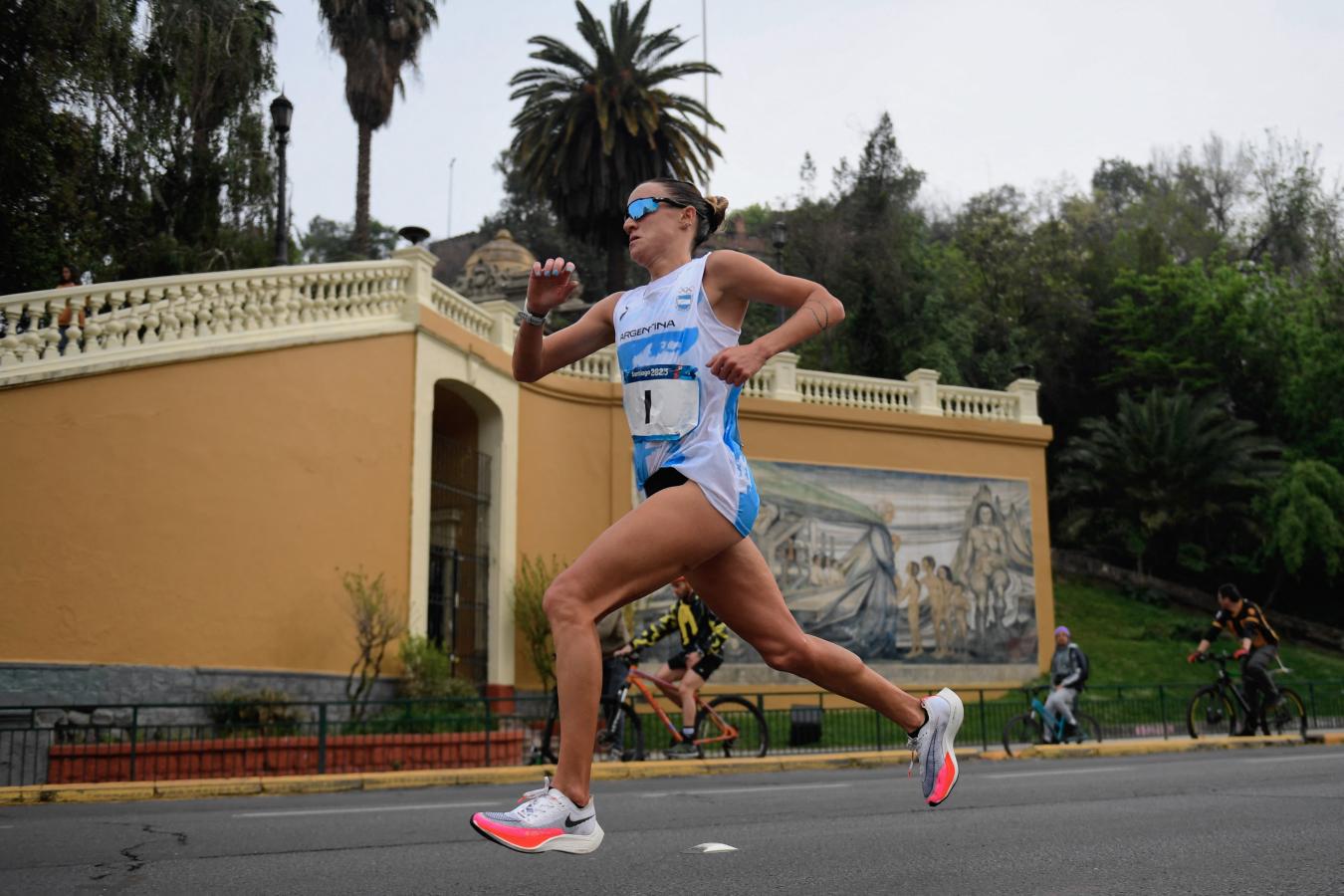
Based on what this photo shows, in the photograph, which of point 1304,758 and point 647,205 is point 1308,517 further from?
Result: point 647,205

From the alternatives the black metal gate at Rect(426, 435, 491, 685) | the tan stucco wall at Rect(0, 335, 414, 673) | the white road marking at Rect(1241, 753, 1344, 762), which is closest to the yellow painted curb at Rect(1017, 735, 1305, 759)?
the white road marking at Rect(1241, 753, 1344, 762)

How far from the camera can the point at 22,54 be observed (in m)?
19.7

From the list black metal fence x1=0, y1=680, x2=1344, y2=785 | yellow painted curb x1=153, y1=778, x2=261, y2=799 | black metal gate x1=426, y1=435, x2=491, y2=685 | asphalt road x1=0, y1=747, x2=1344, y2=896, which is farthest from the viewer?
black metal gate x1=426, y1=435, x2=491, y2=685

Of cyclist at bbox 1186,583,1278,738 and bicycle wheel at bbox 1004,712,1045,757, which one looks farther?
bicycle wheel at bbox 1004,712,1045,757

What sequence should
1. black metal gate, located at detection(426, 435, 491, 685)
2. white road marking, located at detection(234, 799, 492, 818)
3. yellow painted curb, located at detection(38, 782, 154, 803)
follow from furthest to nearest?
black metal gate, located at detection(426, 435, 491, 685), yellow painted curb, located at detection(38, 782, 154, 803), white road marking, located at detection(234, 799, 492, 818)

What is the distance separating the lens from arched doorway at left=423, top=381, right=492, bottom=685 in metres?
20.6

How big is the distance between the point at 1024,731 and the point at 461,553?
969 cm

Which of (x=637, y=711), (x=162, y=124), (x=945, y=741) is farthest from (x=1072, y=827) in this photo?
(x=162, y=124)

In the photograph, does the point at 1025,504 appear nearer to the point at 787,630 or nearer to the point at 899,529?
the point at 899,529

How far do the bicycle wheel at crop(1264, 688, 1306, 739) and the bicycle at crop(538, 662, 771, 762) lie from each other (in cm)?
703

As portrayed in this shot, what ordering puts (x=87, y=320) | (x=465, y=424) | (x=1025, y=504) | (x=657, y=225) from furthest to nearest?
(x=1025, y=504)
(x=465, y=424)
(x=87, y=320)
(x=657, y=225)

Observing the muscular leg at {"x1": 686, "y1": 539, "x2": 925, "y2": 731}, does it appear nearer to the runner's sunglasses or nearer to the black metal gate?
the runner's sunglasses

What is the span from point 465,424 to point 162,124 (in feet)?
29.6

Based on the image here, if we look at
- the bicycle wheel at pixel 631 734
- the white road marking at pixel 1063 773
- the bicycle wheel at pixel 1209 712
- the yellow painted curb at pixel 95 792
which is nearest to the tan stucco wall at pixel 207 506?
the yellow painted curb at pixel 95 792
